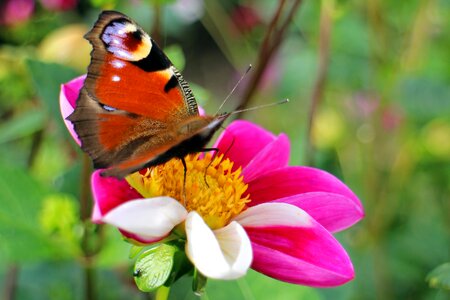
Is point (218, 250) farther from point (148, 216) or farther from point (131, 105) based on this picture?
point (131, 105)

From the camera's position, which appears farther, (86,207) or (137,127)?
(86,207)

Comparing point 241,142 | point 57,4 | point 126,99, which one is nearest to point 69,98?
point 126,99

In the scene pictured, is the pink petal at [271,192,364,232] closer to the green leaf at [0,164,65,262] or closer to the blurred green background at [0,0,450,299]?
the blurred green background at [0,0,450,299]

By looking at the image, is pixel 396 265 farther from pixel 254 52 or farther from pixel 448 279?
pixel 254 52

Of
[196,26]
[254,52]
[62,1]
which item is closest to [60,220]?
[62,1]

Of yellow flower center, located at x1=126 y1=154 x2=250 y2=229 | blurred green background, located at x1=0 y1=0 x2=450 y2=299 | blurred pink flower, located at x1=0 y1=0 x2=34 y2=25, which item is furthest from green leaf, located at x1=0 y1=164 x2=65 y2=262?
blurred pink flower, located at x1=0 y1=0 x2=34 y2=25
